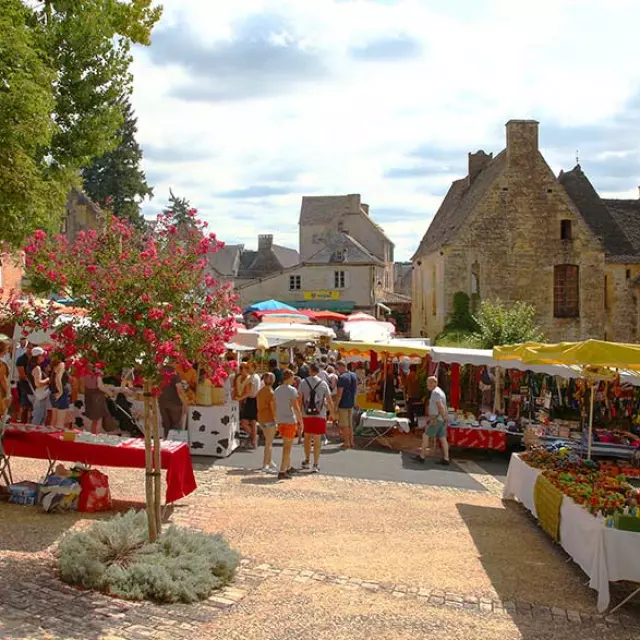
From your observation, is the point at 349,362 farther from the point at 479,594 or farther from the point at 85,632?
A: the point at 85,632

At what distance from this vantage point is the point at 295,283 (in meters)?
47.8

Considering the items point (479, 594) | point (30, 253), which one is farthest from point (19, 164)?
point (479, 594)

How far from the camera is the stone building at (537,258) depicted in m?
32.6

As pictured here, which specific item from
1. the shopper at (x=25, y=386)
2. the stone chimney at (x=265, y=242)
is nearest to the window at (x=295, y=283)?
the stone chimney at (x=265, y=242)

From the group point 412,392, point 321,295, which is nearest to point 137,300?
point 412,392

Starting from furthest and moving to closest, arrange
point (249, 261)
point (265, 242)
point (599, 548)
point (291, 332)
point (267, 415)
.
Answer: point (249, 261), point (265, 242), point (291, 332), point (267, 415), point (599, 548)

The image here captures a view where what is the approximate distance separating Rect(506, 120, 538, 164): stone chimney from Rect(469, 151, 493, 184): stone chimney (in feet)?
19.5

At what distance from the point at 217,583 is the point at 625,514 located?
13.1 feet

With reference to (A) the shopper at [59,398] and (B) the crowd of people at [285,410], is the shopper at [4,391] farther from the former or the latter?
(B) the crowd of people at [285,410]

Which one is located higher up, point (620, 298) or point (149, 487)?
point (620, 298)

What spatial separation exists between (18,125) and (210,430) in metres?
5.95

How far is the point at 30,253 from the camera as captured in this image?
7.52 m

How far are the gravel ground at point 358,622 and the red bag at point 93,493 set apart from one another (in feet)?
10.7

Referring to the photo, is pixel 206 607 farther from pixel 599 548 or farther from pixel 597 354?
pixel 597 354
